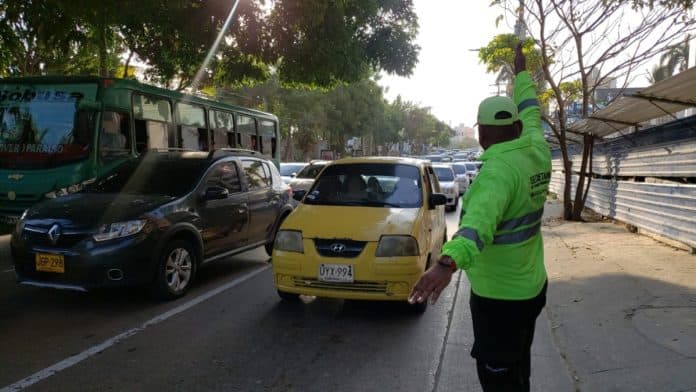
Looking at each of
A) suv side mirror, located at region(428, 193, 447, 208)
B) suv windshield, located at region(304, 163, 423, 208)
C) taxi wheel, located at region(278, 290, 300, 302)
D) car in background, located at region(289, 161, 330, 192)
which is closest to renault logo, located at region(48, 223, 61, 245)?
taxi wheel, located at region(278, 290, 300, 302)

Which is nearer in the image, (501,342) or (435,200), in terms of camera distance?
(501,342)

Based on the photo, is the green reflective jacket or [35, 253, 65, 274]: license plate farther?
[35, 253, 65, 274]: license plate

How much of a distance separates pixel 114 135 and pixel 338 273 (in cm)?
667

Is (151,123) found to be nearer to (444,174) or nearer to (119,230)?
(119,230)

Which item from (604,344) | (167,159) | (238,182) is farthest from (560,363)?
(167,159)

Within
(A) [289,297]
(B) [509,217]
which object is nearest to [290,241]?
(A) [289,297]

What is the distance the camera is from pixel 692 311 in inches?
191

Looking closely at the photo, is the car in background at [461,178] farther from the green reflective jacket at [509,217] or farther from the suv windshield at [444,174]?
the green reflective jacket at [509,217]

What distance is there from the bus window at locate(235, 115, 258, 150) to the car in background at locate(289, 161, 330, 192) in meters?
1.57

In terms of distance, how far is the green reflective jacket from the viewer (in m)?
2.18

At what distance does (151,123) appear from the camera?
10.8 m

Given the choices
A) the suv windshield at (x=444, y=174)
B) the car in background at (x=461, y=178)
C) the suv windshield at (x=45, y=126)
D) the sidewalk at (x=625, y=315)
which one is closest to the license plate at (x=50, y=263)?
the suv windshield at (x=45, y=126)

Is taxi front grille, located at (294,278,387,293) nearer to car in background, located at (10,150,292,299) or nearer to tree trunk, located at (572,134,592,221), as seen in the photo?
car in background, located at (10,150,292,299)

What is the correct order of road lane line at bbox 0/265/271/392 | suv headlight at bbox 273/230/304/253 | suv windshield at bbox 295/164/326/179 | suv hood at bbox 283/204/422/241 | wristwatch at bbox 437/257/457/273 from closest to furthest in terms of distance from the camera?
wristwatch at bbox 437/257/457/273, road lane line at bbox 0/265/271/392, suv hood at bbox 283/204/422/241, suv headlight at bbox 273/230/304/253, suv windshield at bbox 295/164/326/179
